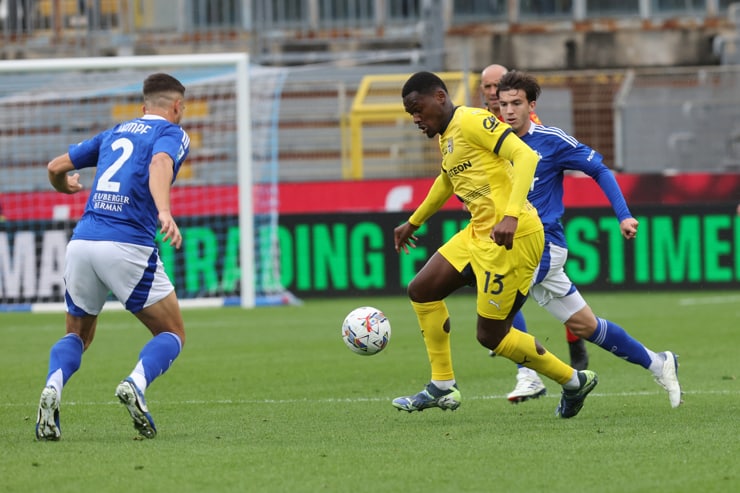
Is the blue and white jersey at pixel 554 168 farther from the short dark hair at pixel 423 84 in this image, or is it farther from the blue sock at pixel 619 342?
the short dark hair at pixel 423 84

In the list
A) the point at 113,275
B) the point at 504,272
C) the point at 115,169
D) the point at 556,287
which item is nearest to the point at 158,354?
the point at 113,275

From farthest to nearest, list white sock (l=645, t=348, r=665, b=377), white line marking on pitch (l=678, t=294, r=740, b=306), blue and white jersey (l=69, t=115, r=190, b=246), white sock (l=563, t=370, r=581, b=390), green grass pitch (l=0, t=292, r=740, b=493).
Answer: white line marking on pitch (l=678, t=294, r=740, b=306) < white sock (l=645, t=348, r=665, b=377) < white sock (l=563, t=370, r=581, b=390) < blue and white jersey (l=69, t=115, r=190, b=246) < green grass pitch (l=0, t=292, r=740, b=493)

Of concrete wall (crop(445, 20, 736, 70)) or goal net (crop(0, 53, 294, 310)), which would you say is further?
concrete wall (crop(445, 20, 736, 70))

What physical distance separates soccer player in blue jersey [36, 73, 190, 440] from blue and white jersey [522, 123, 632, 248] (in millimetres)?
2315

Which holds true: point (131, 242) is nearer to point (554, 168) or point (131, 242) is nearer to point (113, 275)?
point (113, 275)

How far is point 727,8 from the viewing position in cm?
2509

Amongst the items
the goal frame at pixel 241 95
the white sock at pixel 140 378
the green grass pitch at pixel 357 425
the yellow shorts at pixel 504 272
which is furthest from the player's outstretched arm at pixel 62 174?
the goal frame at pixel 241 95

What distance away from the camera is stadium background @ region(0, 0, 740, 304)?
722 inches

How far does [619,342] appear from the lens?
7.82 m

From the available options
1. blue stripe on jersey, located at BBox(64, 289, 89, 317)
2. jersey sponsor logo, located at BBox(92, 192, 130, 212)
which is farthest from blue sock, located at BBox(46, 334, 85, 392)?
jersey sponsor logo, located at BBox(92, 192, 130, 212)

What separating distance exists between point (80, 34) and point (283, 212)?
671 centimetres

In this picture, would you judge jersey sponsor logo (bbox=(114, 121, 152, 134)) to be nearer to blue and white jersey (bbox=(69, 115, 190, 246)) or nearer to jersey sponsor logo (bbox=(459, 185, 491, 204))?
blue and white jersey (bbox=(69, 115, 190, 246))

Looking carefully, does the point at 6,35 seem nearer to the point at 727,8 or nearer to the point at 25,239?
the point at 25,239

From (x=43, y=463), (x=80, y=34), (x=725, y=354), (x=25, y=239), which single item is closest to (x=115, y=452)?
(x=43, y=463)
